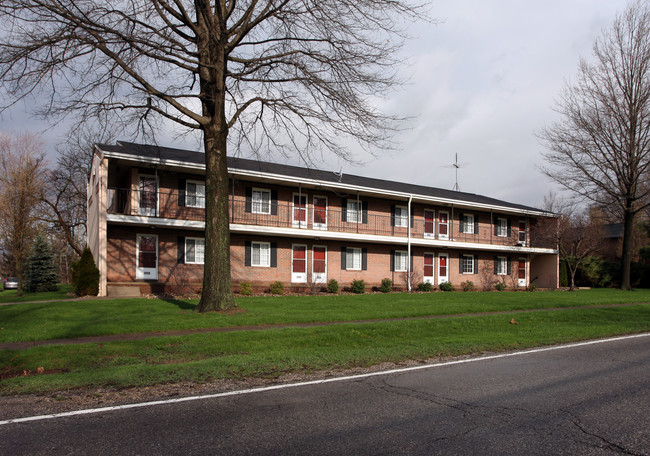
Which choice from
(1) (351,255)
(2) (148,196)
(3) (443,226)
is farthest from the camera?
(3) (443,226)

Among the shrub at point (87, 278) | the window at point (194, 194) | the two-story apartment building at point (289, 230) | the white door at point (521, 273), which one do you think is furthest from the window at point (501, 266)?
the shrub at point (87, 278)

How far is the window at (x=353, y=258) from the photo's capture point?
27094mm

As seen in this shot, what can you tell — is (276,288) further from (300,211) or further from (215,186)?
(215,186)

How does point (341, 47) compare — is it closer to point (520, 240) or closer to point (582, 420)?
point (582, 420)

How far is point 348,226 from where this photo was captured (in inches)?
1067

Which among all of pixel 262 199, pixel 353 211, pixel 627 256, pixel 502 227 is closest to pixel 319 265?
pixel 353 211

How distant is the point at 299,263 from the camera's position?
25609 mm

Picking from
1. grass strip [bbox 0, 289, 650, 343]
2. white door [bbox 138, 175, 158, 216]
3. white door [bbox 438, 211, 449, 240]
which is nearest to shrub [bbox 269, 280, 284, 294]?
grass strip [bbox 0, 289, 650, 343]

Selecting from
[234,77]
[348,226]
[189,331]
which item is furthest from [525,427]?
[348,226]

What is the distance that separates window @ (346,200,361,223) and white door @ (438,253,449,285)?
677 centimetres

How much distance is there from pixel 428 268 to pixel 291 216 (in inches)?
392

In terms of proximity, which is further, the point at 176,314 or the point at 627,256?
the point at 627,256

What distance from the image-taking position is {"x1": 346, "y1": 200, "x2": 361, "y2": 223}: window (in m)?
27.2

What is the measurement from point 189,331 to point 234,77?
734cm
